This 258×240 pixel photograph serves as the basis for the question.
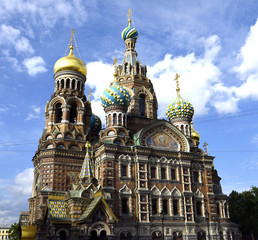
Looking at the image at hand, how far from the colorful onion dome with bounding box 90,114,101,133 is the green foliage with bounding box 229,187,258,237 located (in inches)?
665

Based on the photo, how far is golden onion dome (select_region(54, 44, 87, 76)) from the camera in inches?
1088

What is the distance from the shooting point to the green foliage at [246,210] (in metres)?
31.1

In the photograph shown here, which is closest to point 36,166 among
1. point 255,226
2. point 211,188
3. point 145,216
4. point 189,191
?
point 145,216

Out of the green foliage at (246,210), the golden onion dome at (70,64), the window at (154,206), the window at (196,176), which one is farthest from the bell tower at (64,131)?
the green foliage at (246,210)

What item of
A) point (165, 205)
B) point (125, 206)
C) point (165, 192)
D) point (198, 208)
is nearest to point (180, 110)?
point (165, 192)

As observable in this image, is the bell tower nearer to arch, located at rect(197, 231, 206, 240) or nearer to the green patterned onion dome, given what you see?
the green patterned onion dome

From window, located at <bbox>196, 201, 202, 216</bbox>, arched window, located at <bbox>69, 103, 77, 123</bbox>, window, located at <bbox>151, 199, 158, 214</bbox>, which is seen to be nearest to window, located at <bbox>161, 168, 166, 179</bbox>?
window, located at <bbox>151, 199, 158, 214</bbox>

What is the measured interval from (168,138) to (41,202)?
1078 cm

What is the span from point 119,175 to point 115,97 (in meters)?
6.25

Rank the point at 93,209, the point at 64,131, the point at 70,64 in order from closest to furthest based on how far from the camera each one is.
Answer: the point at 93,209 < the point at 64,131 < the point at 70,64

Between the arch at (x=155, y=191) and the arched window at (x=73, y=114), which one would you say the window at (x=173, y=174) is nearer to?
the arch at (x=155, y=191)

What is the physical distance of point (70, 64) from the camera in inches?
1089

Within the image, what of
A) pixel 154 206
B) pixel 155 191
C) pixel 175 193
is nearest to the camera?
pixel 154 206

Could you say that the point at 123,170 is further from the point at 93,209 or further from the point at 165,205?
the point at 93,209
